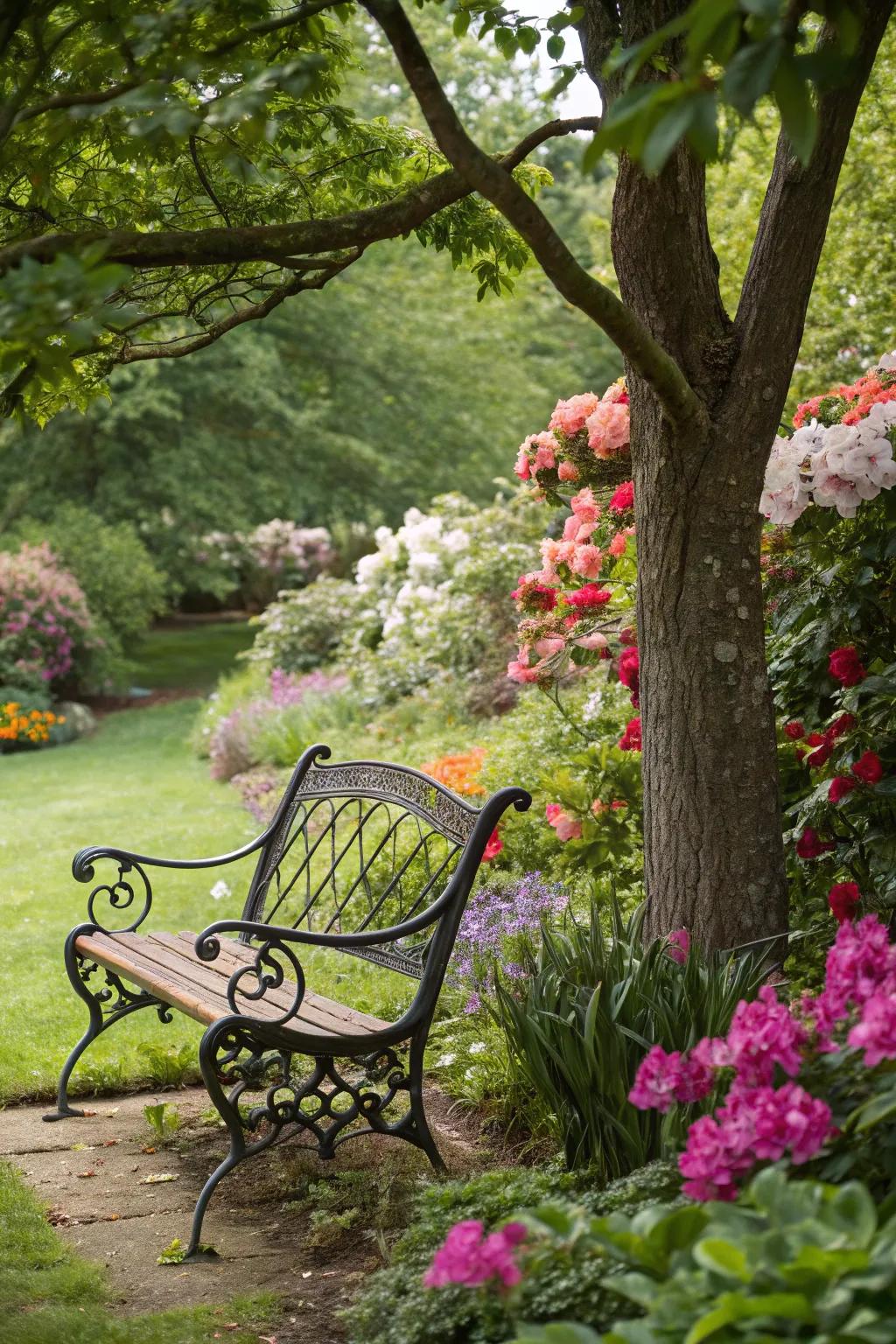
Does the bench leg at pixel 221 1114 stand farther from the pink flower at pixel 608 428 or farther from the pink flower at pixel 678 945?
the pink flower at pixel 608 428

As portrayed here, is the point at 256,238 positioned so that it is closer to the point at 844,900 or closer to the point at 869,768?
the point at 869,768

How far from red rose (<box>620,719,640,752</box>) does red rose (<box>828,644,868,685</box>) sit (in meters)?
0.98

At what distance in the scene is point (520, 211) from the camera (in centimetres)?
277

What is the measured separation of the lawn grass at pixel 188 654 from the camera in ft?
64.5

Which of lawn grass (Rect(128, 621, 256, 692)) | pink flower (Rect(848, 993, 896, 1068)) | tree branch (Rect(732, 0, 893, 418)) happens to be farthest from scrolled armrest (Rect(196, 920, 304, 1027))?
lawn grass (Rect(128, 621, 256, 692))

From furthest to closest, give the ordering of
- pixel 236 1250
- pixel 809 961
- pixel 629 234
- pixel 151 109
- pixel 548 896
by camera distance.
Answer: pixel 548 896, pixel 809 961, pixel 629 234, pixel 236 1250, pixel 151 109

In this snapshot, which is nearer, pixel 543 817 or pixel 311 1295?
pixel 311 1295

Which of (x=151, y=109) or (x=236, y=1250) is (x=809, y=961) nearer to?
(x=236, y=1250)

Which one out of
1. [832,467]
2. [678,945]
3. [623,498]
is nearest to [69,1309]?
[678,945]

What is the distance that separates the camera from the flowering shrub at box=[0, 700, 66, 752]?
1364 cm

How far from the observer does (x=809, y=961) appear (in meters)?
3.92

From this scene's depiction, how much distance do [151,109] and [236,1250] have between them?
8.90 ft

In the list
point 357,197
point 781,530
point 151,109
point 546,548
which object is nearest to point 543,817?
point 546,548

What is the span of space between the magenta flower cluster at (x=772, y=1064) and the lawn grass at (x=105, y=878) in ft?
9.90
